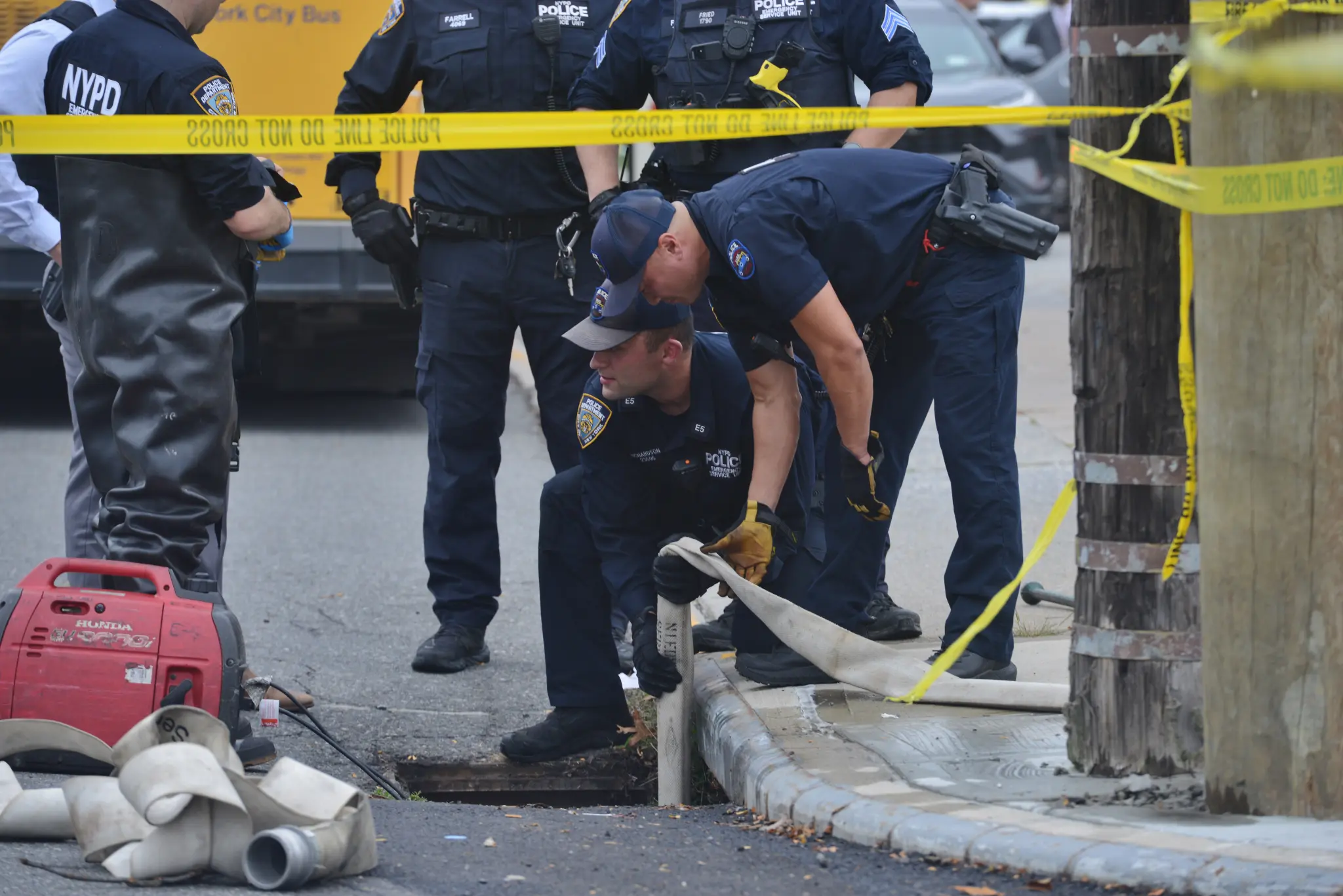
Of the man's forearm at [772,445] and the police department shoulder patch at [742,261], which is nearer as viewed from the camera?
the police department shoulder patch at [742,261]

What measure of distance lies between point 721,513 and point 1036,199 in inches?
420

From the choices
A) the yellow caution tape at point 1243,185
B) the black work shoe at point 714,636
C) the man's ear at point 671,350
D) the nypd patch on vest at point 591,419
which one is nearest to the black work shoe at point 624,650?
the black work shoe at point 714,636

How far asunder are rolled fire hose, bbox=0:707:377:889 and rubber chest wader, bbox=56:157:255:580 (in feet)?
3.33

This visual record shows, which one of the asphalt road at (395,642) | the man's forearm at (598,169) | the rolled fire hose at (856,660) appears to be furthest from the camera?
the man's forearm at (598,169)

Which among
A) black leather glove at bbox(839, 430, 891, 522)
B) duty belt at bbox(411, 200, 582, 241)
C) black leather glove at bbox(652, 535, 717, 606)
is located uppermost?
duty belt at bbox(411, 200, 582, 241)

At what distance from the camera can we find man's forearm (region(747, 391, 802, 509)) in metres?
3.96

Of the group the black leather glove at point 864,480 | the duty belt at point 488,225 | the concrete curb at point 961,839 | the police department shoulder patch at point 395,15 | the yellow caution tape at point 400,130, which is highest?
the police department shoulder patch at point 395,15

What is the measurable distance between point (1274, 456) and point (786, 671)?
155cm

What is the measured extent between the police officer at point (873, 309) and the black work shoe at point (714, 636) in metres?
0.43

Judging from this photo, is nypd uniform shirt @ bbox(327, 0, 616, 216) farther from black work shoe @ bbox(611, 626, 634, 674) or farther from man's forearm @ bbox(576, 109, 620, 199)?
black work shoe @ bbox(611, 626, 634, 674)

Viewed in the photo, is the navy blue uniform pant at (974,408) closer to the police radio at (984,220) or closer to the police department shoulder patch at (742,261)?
the police radio at (984,220)

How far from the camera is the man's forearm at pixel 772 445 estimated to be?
396 centimetres

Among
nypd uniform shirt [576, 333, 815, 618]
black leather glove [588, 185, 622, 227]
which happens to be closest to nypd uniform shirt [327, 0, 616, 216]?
black leather glove [588, 185, 622, 227]

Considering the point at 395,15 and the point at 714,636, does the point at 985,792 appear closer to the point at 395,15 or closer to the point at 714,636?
the point at 714,636
